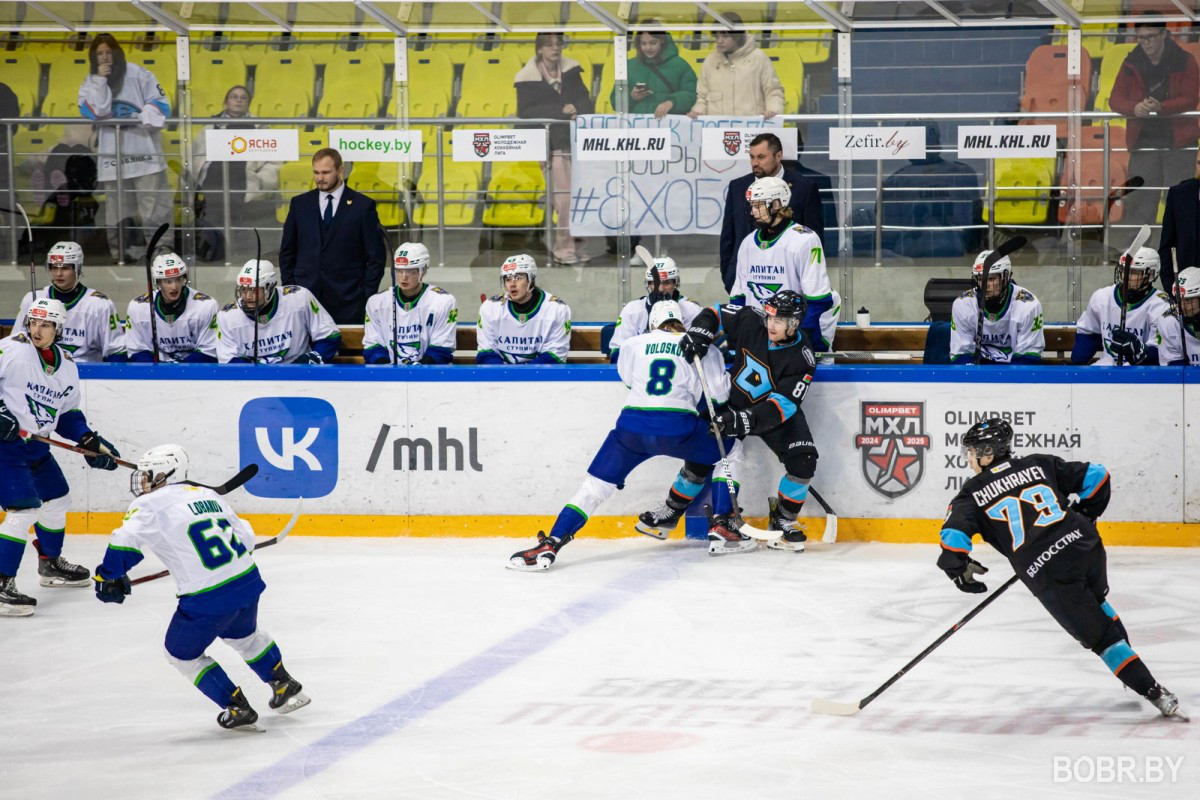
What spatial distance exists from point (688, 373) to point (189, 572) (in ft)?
9.86

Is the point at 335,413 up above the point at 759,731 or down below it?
above

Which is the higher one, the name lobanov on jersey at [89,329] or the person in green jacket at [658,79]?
the person in green jacket at [658,79]

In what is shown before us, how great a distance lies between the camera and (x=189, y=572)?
456 centimetres

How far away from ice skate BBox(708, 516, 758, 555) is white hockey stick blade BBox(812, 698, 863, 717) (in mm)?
2341

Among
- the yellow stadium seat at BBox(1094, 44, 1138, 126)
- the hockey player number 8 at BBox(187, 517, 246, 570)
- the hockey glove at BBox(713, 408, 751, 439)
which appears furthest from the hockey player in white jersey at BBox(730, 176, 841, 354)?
the hockey player number 8 at BBox(187, 517, 246, 570)

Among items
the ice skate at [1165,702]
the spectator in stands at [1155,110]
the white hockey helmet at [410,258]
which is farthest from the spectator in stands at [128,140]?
the ice skate at [1165,702]

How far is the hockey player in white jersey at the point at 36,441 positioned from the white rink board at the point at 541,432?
3.30 ft

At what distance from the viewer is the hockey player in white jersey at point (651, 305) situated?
7.43 meters

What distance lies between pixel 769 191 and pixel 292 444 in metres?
2.72

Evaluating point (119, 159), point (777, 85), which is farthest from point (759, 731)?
point (119, 159)

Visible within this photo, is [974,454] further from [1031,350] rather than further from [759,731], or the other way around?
[1031,350]

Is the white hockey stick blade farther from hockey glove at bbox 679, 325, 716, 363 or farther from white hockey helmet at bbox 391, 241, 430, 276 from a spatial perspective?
white hockey helmet at bbox 391, 241, 430, 276

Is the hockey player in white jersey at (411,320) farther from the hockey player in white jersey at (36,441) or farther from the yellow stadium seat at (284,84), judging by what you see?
the yellow stadium seat at (284,84)

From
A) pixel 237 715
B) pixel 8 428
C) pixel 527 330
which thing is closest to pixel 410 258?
pixel 527 330
